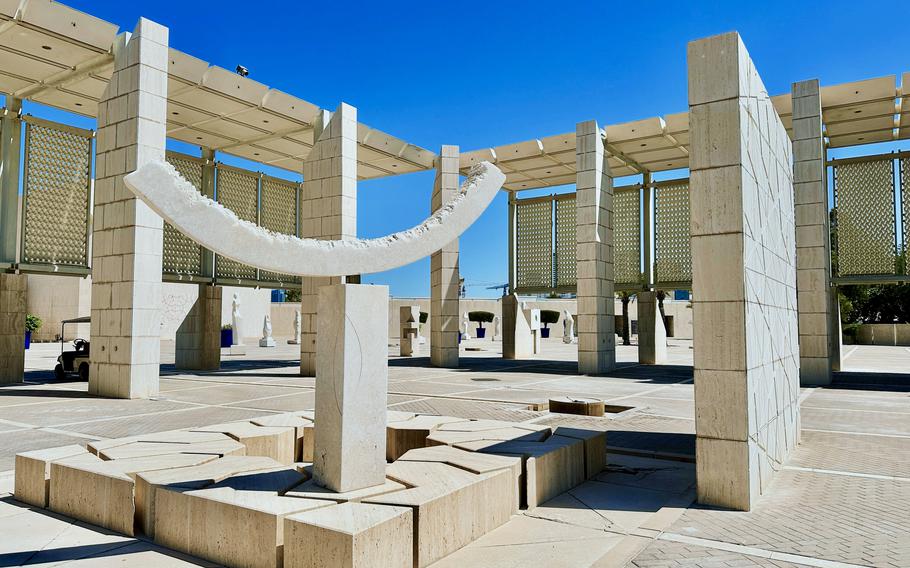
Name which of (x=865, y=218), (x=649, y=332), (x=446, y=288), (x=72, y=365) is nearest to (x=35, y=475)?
(x=72, y=365)

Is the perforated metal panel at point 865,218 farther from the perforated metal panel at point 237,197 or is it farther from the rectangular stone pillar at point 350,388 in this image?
the perforated metal panel at point 237,197

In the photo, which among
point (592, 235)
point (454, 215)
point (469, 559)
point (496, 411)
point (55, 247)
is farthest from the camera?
point (592, 235)

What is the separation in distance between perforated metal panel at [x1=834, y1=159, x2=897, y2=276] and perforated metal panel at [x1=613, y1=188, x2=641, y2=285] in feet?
24.3

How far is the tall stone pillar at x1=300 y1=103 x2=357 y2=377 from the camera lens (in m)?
18.1

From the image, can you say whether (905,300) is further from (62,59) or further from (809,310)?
(62,59)

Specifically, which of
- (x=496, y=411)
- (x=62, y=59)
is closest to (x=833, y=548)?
(x=496, y=411)

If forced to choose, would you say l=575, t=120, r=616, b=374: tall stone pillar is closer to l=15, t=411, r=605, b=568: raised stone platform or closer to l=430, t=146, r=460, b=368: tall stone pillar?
l=430, t=146, r=460, b=368: tall stone pillar

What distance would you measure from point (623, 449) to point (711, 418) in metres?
2.62

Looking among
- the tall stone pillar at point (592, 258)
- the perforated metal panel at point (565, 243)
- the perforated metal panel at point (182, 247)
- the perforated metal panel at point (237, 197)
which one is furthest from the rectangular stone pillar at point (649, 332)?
the perforated metal panel at point (182, 247)

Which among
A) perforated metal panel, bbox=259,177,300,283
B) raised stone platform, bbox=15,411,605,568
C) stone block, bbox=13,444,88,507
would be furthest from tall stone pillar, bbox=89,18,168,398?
perforated metal panel, bbox=259,177,300,283

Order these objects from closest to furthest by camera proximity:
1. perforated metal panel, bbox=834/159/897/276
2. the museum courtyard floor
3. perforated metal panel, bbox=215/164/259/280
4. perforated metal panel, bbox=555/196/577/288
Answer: the museum courtyard floor
perforated metal panel, bbox=834/159/897/276
perforated metal panel, bbox=215/164/259/280
perforated metal panel, bbox=555/196/577/288

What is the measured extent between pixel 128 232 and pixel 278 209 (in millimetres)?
11050

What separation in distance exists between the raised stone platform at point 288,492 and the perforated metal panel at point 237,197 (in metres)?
15.5

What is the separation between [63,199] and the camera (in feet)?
55.3
